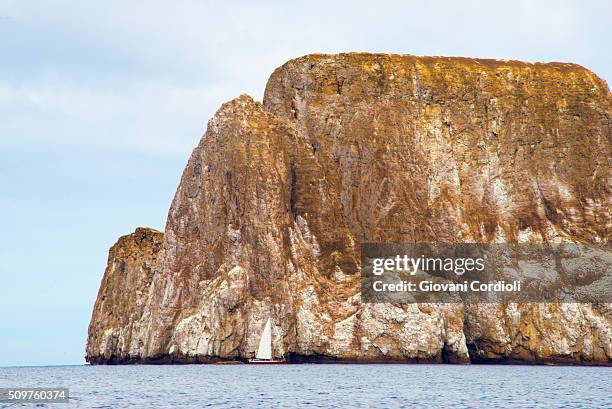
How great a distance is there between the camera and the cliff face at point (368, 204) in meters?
102

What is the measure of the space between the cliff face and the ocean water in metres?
9.30

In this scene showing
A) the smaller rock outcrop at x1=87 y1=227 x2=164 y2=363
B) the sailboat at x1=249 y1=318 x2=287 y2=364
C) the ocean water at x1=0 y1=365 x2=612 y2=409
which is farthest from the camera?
the smaller rock outcrop at x1=87 y1=227 x2=164 y2=363

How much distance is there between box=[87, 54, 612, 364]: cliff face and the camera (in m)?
102

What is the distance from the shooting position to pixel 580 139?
383 feet

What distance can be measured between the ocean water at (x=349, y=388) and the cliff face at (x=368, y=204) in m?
9.30

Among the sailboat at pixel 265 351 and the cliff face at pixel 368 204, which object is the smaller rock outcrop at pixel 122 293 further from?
the sailboat at pixel 265 351

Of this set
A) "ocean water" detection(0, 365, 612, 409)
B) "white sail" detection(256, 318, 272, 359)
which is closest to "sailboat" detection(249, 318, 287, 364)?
"white sail" detection(256, 318, 272, 359)

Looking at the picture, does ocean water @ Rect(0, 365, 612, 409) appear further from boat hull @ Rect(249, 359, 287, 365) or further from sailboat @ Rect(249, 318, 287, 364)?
sailboat @ Rect(249, 318, 287, 364)

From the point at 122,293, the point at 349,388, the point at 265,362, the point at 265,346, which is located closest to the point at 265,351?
the point at 265,346

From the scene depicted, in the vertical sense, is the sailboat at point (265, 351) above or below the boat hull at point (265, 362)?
above

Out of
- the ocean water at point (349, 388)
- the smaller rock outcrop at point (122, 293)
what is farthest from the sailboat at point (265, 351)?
the smaller rock outcrop at point (122, 293)

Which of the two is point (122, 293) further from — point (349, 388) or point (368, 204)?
point (349, 388)

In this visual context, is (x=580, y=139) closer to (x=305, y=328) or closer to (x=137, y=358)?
(x=305, y=328)

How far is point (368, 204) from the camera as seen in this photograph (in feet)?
369
